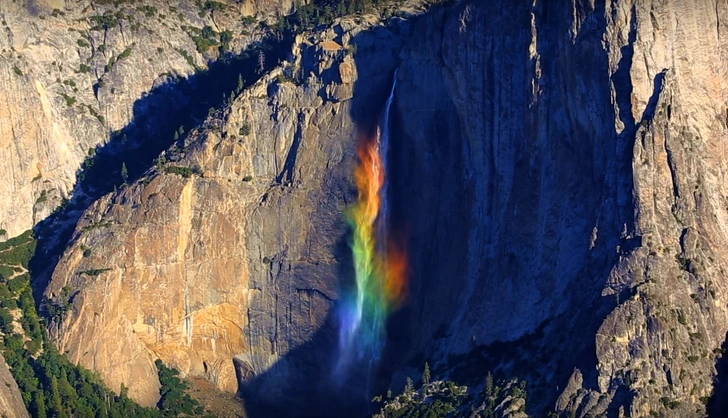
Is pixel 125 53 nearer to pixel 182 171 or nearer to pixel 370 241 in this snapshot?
pixel 182 171

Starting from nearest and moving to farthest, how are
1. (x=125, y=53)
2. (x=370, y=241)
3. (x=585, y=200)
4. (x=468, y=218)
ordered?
(x=585, y=200) < (x=468, y=218) < (x=370, y=241) < (x=125, y=53)

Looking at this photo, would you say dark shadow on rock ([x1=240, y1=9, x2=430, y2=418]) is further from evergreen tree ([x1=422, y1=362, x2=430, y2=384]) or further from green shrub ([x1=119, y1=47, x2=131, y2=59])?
green shrub ([x1=119, y1=47, x2=131, y2=59])

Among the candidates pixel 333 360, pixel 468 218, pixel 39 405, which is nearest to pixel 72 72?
pixel 333 360

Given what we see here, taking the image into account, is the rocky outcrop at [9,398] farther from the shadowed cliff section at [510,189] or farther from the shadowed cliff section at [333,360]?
the shadowed cliff section at [510,189]

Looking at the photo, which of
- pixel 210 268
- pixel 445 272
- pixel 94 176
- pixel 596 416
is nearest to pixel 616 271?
pixel 596 416

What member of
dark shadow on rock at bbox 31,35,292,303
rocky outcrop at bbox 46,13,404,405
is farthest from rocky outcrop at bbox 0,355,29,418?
dark shadow on rock at bbox 31,35,292,303

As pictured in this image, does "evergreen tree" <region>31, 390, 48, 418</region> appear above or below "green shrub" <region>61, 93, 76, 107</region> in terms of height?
below
